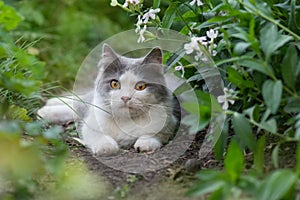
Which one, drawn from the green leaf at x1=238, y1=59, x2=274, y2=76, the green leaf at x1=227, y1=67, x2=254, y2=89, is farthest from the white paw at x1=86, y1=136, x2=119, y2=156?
the green leaf at x1=238, y1=59, x2=274, y2=76

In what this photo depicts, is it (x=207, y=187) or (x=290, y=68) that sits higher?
(x=290, y=68)

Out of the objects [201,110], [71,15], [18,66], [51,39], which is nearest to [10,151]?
[201,110]

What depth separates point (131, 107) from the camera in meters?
2.10

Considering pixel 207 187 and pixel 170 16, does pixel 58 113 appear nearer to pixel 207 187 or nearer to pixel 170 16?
pixel 170 16

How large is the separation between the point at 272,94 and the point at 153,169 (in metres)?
0.55

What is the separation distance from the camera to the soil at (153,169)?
1.62 metres

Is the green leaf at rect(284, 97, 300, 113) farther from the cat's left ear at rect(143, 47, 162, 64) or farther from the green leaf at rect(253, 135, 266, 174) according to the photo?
the cat's left ear at rect(143, 47, 162, 64)

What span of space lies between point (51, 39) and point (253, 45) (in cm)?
324

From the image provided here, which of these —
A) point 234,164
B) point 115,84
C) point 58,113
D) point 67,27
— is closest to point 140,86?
point 115,84

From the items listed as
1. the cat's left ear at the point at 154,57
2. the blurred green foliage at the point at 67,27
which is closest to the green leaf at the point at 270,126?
the cat's left ear at the point at 154,57

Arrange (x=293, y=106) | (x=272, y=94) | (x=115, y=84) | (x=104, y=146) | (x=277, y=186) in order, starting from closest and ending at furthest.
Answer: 1. (x=277, y=186)
2. (x=272, y=94)
3. (x=293, y=106)
4. (x=104, y=146)
5. (x=115, y=84)

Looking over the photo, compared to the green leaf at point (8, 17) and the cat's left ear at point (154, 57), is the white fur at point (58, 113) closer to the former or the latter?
the cat's left ear at point (154, 57)

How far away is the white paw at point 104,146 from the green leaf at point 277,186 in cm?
91

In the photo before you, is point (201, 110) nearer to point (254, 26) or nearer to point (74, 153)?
point (254, 26)
